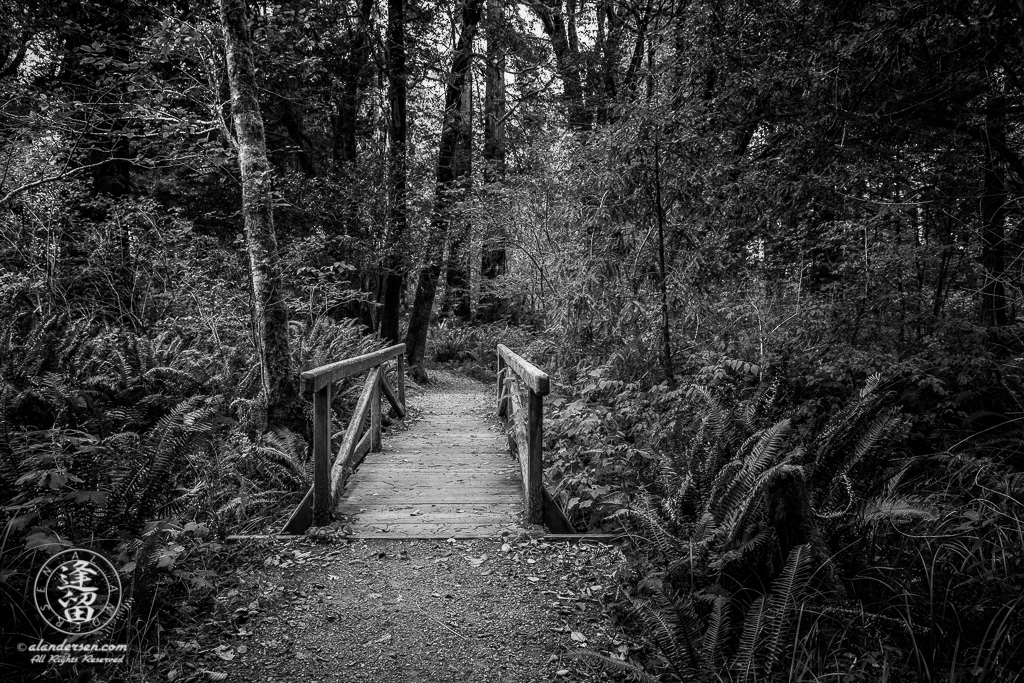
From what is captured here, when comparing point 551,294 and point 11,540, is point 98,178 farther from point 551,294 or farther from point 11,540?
point 11,540

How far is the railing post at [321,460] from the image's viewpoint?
4.21m

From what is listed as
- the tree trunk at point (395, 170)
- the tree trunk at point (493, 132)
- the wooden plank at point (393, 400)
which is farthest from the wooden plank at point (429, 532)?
the tree trunk at point (395, 170)

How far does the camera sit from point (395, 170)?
12305 millimetres

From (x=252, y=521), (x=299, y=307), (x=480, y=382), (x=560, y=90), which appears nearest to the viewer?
(x=252, y=521)

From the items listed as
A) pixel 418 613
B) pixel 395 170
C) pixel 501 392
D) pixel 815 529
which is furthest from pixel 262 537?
pixel 395 170

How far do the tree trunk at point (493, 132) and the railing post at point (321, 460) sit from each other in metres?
7.76

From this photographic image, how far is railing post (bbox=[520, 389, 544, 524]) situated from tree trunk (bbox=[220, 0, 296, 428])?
2876 millimetres

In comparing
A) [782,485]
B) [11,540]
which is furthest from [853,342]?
[11,540]

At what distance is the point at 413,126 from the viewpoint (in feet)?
53.0

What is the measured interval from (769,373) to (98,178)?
41.3ft

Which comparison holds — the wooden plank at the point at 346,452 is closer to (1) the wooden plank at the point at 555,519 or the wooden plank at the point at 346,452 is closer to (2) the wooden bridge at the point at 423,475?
(2) the wooden bridge at the point at 423,475

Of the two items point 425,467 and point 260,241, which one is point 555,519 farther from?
point 260,241

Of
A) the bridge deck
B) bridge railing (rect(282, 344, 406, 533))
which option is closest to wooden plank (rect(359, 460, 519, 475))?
the bridge deck

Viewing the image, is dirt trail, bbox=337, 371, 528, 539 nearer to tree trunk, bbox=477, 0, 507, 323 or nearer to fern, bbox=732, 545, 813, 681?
fern, bbox=732, 545, 813, 681
